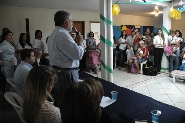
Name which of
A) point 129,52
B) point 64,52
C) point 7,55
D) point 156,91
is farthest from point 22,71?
point 129,52

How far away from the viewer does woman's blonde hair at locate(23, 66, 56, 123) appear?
1.09 meters

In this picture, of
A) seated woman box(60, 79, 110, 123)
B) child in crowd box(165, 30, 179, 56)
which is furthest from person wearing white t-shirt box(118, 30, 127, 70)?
seated woman box(60, 79, 110, 123)

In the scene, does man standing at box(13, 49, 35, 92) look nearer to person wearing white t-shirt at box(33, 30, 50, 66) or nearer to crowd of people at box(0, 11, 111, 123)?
crowd of people at box(0, 11, 111, 123)

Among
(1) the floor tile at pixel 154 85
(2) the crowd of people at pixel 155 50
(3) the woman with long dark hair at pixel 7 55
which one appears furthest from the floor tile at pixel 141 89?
(3) the woman with long dark hair at pixel 7 55

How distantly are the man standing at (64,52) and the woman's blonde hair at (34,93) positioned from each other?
54 cm

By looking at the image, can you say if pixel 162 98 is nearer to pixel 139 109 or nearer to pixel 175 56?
pixel 139 109

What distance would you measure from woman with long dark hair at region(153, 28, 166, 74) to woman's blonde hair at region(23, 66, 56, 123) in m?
5.02

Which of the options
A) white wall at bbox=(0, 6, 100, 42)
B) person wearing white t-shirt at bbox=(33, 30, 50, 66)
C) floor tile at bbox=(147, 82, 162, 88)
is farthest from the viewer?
white wall at bbox=(0, 6, 100, 42)

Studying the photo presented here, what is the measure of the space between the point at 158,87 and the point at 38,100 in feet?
12.0

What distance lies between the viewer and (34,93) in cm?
110

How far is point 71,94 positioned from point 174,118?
0.95 meters

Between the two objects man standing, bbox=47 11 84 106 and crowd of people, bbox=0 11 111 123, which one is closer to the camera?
crowd of people, bbox=0 11 111 123

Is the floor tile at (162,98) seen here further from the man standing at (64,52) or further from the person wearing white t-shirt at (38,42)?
the person wearing white t-shirt at (38,42)

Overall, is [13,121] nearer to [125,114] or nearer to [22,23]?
[125,114]
